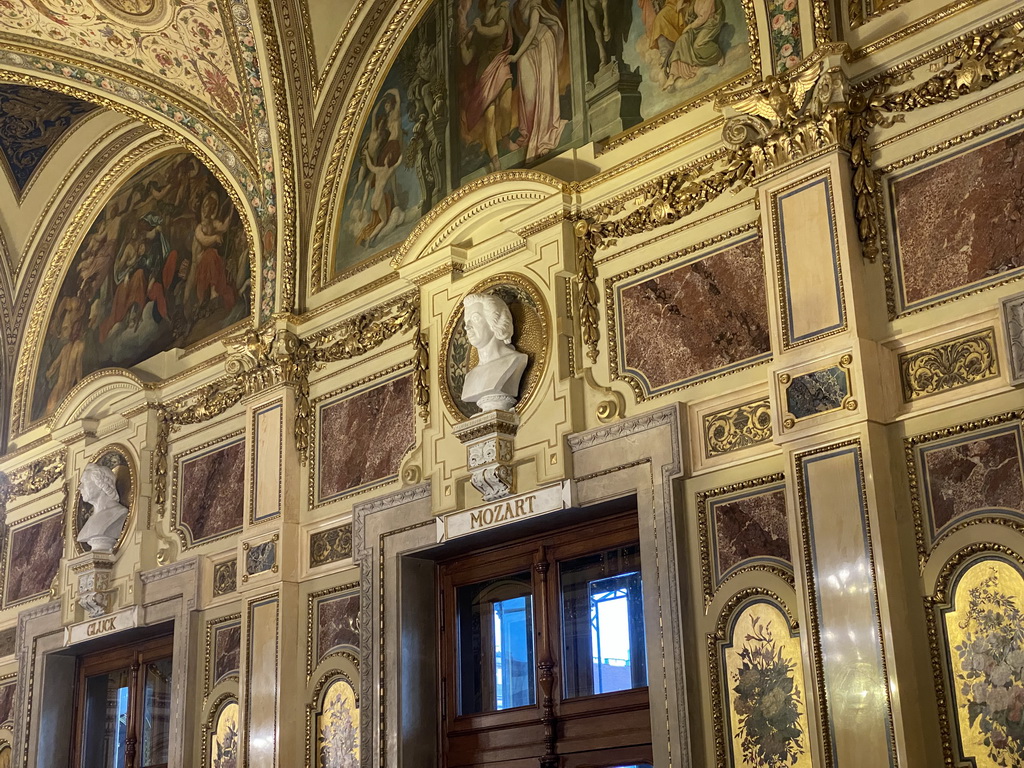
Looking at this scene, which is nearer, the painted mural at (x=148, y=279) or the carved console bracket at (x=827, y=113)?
the carved console bracket at (x=827, y=113)

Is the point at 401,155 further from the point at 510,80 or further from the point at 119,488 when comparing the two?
the point at 119,488

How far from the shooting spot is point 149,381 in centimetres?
1409

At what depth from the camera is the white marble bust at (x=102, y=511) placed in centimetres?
1407

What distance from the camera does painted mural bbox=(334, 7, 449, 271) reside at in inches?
477

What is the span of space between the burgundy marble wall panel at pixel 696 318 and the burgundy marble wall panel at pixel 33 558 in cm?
782

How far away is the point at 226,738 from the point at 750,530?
5.58 m

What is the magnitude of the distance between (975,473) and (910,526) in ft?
1.59

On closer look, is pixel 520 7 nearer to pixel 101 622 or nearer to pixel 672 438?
pixel 672 438

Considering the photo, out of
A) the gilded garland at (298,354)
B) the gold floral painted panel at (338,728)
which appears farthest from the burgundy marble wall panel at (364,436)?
the gold floral painted panel at (338,728)

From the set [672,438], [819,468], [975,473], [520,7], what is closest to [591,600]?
[672,438]

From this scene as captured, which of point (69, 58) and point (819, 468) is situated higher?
point (69, 58)

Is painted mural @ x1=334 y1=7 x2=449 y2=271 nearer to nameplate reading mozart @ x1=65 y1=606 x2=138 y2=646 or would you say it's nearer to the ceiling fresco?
the ceiling fresco

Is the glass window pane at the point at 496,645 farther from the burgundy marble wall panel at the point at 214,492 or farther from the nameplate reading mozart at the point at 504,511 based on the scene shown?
the burgundy marble wall panel at the point at 214,492

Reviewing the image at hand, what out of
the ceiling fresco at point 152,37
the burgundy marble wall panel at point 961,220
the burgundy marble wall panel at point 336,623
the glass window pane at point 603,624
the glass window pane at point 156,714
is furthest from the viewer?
the glass window pane at point 156,714
